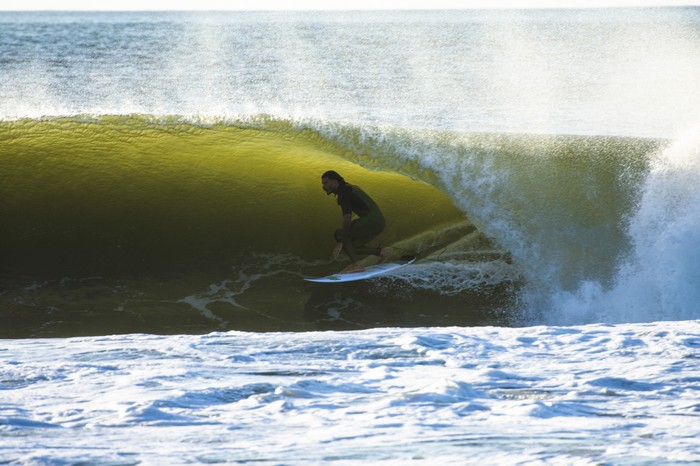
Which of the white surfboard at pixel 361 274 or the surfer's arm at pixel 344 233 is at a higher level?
the surfer's arm at pixel 344 233

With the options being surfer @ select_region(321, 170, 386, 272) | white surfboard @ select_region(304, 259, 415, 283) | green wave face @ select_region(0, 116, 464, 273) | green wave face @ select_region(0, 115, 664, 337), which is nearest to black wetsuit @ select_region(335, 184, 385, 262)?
surfer @ select_region(321, 170, 386, 272)

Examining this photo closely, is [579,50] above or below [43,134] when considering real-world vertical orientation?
above

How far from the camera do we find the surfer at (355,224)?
7.08 meters

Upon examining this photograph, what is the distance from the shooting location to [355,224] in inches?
285

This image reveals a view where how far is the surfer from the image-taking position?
708 centimetres

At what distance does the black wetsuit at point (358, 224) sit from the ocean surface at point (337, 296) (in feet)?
1.27

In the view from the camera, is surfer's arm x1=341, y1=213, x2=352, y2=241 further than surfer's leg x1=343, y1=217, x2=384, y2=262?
No

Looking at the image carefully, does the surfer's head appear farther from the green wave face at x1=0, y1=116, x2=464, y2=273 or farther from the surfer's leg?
the green wave face at x1=0, y1=116, x2=464, y2=273

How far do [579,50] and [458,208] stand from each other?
35.2m

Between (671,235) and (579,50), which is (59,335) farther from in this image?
(579,50)

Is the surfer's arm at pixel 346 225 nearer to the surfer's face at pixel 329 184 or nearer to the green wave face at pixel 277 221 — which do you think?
the surfer's face at pixel 329 184

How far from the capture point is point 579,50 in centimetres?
4088

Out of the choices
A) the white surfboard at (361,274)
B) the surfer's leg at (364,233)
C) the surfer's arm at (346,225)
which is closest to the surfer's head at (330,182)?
the surfer's arm at (346,225)

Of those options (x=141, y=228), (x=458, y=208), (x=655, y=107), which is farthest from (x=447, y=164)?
(x=655, y=107)
